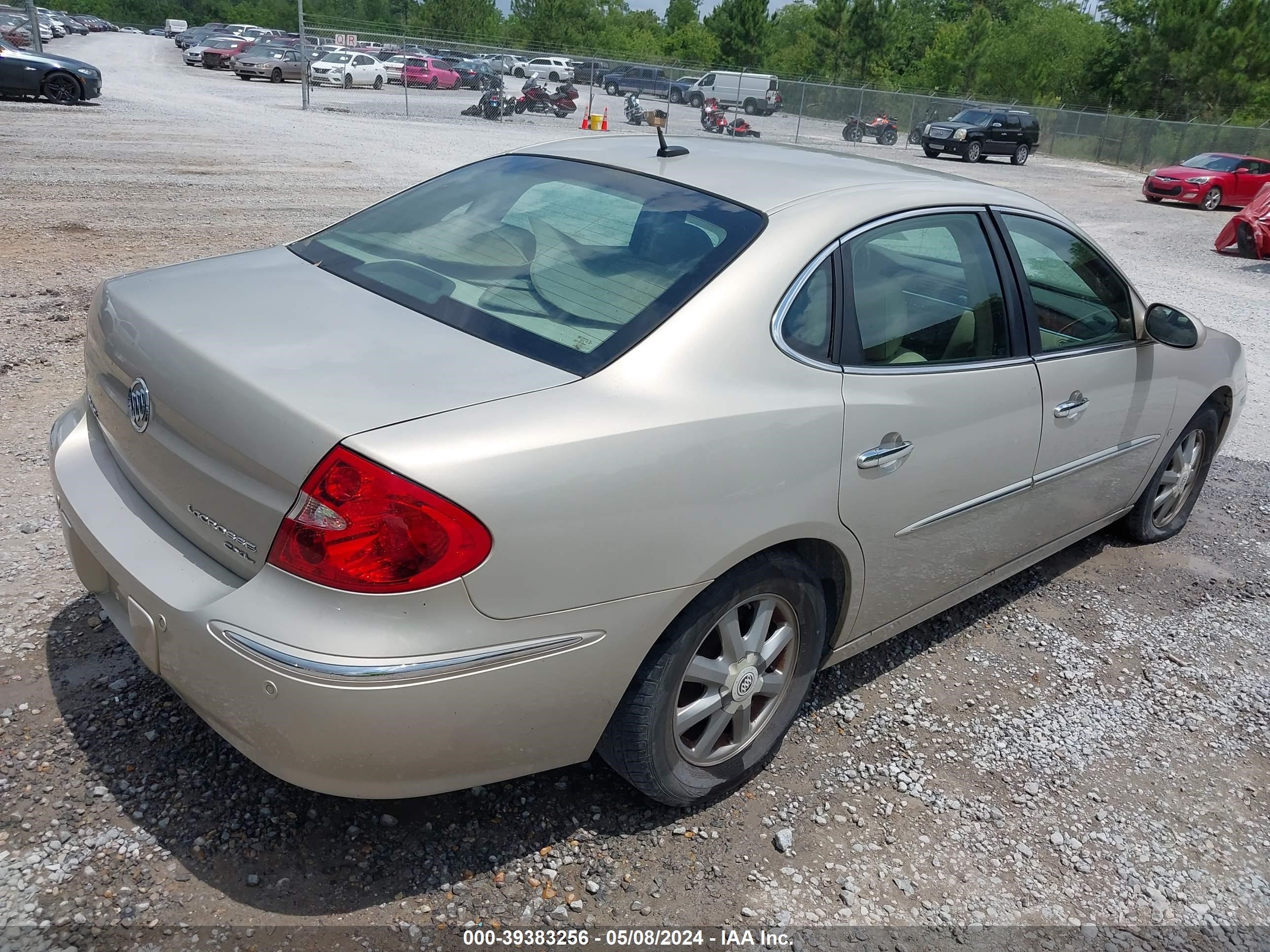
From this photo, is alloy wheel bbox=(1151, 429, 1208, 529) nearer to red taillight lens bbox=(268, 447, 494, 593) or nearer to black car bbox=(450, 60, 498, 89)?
red taillight lens bbox=(268, 447, 494, 593)

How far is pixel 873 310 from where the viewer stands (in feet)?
9.63

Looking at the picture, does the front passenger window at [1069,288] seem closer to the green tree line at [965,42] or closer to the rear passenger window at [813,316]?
the rear passenger window at [813,316]

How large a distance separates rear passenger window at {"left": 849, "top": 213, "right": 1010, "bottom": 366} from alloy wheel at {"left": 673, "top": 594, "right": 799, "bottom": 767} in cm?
80

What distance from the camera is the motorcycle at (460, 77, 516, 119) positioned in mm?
29766

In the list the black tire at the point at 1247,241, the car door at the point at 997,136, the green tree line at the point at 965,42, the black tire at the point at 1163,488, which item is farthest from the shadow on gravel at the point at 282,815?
the green tree line at the point at 965,42

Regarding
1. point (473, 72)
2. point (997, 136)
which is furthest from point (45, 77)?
point (997, 136)

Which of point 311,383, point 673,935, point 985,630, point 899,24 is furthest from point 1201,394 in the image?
point 899,24

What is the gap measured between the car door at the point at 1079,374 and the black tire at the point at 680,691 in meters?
1.17

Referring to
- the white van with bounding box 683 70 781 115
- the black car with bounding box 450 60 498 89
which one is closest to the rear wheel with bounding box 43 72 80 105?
the black car with bounding box 450 60 498 89

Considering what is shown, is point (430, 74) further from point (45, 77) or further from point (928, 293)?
point (928, 293)

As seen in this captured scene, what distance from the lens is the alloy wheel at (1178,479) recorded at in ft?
15.4

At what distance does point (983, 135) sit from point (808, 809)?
34.2m

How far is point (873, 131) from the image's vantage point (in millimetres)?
39031

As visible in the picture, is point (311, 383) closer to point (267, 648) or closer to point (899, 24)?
point (267, 648)
